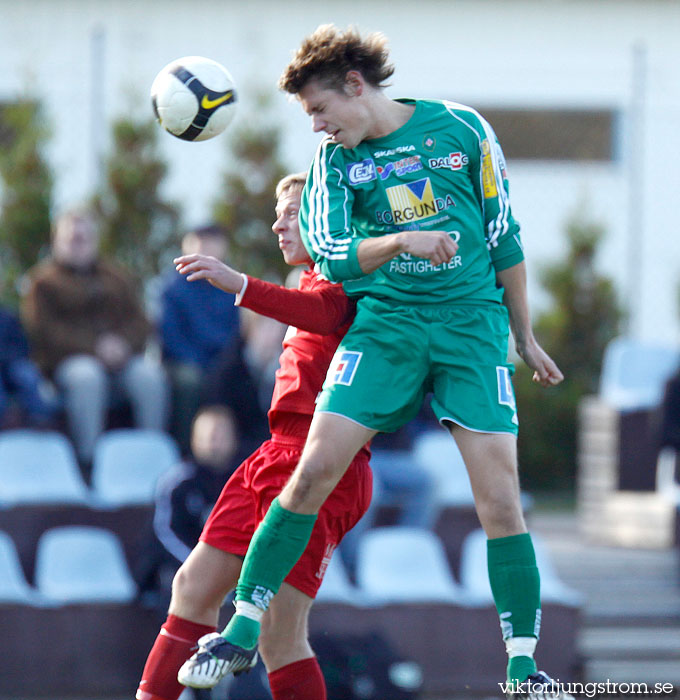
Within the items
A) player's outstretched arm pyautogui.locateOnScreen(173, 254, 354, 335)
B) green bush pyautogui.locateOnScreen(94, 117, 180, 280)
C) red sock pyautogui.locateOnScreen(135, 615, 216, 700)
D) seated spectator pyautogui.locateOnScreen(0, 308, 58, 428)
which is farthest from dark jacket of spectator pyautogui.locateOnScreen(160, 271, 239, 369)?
player's outstretched arm pyautogui.locateOnScreen(173, 254, 354, 335)

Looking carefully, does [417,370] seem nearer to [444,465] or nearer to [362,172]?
[362,172]

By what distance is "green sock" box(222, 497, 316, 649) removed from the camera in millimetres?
3619

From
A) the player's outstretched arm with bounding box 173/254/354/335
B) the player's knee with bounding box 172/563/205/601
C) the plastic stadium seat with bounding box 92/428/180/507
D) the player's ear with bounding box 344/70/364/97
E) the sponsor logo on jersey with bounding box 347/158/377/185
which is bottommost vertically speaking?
the plastic stadium seat with bounding box 92/428/180/507

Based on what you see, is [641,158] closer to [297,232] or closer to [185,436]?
[185,436]

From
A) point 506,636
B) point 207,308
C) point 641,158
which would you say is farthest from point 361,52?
point 641,158

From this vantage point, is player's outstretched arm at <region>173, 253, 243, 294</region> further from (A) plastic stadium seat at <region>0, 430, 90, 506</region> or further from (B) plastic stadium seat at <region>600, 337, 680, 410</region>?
(B) plastic stadium seat at <region>600, 337, 680, 410</region>

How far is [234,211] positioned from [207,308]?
3.41 m

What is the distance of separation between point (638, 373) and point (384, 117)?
7.01m

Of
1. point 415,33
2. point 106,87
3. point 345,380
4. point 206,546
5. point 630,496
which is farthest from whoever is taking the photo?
point 415,33

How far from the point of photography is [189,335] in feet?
25.9

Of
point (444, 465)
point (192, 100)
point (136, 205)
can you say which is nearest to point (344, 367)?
point (192, 100)

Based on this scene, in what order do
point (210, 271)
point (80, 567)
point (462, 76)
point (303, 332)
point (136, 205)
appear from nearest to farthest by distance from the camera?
1. point (210, 271)
2. point (303, 332)
3. point (80, 567)
4. point (136, 205)
5. point (462, 76)

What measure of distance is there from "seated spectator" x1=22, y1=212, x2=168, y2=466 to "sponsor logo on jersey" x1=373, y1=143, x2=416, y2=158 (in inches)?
167

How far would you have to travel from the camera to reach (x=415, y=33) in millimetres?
13703
